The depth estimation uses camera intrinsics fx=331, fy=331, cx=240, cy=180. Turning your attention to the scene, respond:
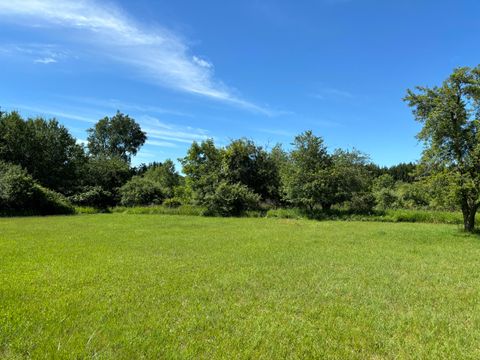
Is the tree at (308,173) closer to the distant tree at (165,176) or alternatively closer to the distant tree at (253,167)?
the distant tree at (253,167)

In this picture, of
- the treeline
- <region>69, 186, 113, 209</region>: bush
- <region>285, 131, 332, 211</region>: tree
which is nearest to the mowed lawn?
the treeline

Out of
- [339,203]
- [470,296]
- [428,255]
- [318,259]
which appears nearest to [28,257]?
[318,259]

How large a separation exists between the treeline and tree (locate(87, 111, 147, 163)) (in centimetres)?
1650

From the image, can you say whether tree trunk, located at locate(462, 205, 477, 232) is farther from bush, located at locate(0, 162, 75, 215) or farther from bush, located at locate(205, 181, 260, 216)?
bush, located at locate(0, 162, 75, 215)

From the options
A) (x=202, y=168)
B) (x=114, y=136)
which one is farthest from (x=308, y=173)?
(x=114, y=136)

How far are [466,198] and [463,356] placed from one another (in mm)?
14016

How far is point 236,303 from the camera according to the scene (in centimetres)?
554

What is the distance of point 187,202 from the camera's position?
31.4 meters

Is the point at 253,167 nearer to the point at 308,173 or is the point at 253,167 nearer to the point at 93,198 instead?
the point at 308,173

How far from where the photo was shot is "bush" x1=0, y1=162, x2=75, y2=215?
26.4m

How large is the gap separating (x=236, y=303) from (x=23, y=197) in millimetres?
27939

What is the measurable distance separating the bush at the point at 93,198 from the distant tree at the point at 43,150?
9.74 ft

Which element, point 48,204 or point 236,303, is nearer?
point 236,303

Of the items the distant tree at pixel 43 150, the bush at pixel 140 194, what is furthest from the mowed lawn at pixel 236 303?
the distant tree at pixel 43 150
